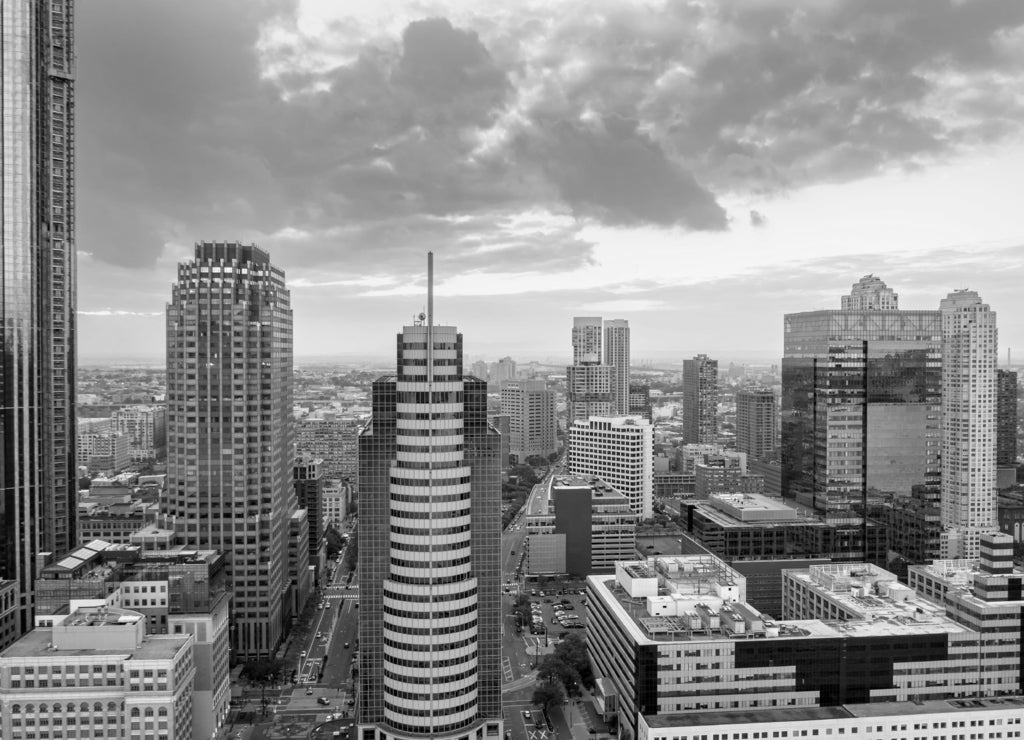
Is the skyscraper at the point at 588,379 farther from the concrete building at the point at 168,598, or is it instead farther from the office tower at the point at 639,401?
the concrete building at the point at 168,598

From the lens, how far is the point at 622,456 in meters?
103

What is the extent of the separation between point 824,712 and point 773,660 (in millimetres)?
3309

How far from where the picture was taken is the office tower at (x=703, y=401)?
17312cm

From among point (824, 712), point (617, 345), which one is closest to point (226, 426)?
point (824, 712)

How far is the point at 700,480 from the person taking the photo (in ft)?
417

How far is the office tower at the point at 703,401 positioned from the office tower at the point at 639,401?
10463 mm

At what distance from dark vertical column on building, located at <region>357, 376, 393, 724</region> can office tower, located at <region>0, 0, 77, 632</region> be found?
32739mm

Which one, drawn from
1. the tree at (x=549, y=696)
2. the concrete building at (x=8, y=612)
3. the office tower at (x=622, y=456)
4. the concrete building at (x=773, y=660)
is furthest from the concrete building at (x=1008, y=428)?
the concrete building at (x=8, y=612)

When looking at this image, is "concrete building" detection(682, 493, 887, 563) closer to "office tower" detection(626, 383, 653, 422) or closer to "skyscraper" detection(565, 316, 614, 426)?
"skyscraper" detection(565, 316, 614, 426)

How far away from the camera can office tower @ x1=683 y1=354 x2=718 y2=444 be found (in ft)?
568

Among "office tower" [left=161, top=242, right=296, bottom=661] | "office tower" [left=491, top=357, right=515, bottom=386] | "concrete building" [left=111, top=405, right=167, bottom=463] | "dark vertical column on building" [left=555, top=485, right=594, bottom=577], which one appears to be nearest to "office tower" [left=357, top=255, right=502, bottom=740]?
"office tower" [left=161, top=242, right=296, bottom=661]

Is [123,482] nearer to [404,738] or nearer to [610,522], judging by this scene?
[610,522]

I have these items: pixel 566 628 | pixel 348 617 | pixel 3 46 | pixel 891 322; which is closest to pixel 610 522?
pixel 566 628

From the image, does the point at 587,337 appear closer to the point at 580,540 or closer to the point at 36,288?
the point at 580,540
